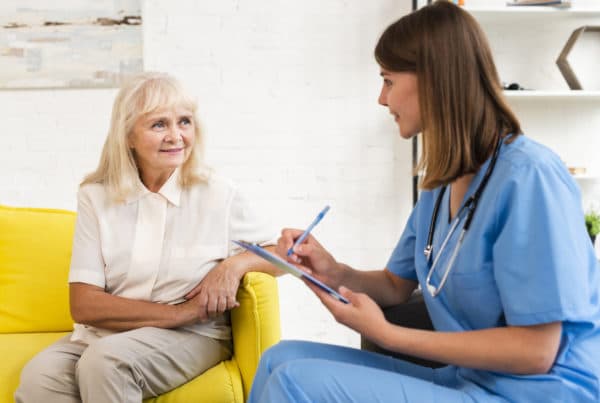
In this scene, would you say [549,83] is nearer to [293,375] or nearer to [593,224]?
[593,224]

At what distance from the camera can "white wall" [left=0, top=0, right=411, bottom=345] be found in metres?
2.93

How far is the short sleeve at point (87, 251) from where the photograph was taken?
1.83 meters

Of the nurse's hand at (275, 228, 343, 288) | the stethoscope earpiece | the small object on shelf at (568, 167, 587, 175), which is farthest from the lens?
the small object on shelf at (568, 167, 587, 175)

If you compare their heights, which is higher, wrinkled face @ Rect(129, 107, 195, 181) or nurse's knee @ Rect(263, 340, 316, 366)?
wrinkled face @ Rect(129, 107, 195, 181)

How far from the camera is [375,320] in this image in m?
1.23

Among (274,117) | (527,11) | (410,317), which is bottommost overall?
(410,317)

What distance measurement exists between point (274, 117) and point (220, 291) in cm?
134

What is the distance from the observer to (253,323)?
5.88 ft

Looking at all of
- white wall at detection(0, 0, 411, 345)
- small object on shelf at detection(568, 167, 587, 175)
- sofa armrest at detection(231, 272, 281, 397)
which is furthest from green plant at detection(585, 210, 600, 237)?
sofa armrest at detection(231, 272, 281, 397)

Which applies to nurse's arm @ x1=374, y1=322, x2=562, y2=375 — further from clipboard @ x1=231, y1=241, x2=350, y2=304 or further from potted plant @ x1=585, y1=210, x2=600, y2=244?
potted plant @ x1=585, y1=210, x2=600, y2=244

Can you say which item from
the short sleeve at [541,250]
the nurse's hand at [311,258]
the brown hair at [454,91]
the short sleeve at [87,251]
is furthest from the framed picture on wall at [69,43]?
the short sleeve at [541,250]

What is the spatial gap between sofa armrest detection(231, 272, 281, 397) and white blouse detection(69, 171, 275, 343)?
0.26ft

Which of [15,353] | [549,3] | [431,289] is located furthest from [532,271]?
[549,3]

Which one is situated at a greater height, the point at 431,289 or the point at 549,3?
the point at 549,3
